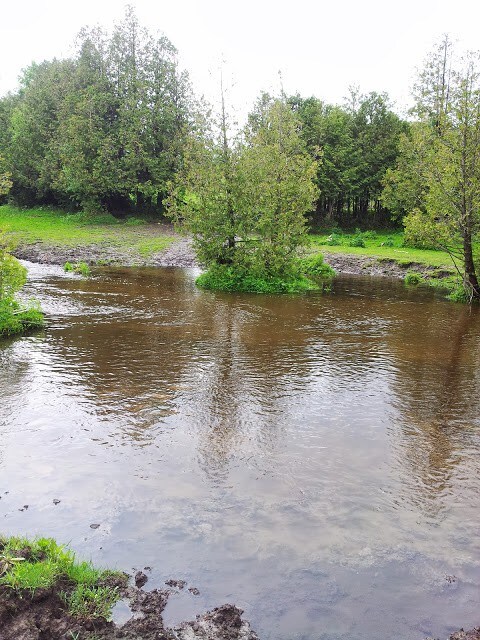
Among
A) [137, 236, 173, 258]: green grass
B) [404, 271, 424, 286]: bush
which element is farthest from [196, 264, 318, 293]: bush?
[137, 236, 173, 258]: green grass

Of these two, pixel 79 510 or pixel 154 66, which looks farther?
pixel 154 66

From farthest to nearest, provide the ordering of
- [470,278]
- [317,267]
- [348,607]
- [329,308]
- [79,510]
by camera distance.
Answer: [317,267] → [470,278] → [329,308] → [79,510] → [348,607]

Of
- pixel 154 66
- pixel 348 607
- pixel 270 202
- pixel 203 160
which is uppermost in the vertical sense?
pixel 154 66

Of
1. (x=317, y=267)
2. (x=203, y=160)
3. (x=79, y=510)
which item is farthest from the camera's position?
(x=317, y=267)

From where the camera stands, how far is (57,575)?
4.68 m

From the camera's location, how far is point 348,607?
472 cm

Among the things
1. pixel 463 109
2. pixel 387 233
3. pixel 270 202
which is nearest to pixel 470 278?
pixel 463 109

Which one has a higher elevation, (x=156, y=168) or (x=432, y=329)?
(x=156, y=168)

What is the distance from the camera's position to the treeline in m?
46.0

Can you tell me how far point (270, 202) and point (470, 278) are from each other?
917 centimetres

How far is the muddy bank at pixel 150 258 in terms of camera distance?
104 feet

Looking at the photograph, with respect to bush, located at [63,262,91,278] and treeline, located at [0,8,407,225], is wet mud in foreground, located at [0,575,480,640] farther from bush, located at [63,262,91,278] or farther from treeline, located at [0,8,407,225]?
treeline, located at [0,8,407,225]

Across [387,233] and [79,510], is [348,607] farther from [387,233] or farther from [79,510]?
[387,233]

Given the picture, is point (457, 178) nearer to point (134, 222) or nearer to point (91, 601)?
point (91, 601)
